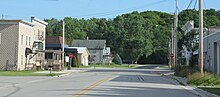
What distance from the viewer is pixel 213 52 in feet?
163

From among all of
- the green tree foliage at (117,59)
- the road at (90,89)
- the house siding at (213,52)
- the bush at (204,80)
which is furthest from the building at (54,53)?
the bush at (204,80)

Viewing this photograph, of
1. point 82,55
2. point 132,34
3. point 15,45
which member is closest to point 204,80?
point 15,45

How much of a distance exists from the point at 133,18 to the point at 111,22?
34.0 ft

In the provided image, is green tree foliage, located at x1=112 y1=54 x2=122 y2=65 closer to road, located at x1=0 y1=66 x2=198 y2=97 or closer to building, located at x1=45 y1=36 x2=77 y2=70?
building, located at x1=45 y1=36 x2=77 y2=70

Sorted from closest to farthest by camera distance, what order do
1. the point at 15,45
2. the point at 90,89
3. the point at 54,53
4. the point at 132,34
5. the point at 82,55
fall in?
the point at 90,89 < the point at 15,45 < the point at 54,53 < the point at 82,55 < the point at 132,34

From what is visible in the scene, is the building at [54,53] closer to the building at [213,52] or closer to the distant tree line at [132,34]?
the building at [213,52]

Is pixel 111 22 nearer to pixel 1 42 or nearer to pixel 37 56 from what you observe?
pixel 37 56

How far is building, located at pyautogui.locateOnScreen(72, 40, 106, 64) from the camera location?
400 ft

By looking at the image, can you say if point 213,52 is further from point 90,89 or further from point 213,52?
point 90,89

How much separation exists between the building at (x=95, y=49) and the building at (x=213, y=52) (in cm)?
6638

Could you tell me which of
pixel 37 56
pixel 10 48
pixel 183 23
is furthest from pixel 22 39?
pixel 183 23

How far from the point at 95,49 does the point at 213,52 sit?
75.6 m

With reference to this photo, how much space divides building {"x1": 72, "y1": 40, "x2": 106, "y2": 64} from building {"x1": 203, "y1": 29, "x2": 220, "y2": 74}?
218ft

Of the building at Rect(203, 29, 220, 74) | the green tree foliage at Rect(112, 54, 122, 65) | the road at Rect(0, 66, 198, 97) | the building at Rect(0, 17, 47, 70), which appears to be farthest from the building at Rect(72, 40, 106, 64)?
the road at Rect(0, 66, 198, 97)
